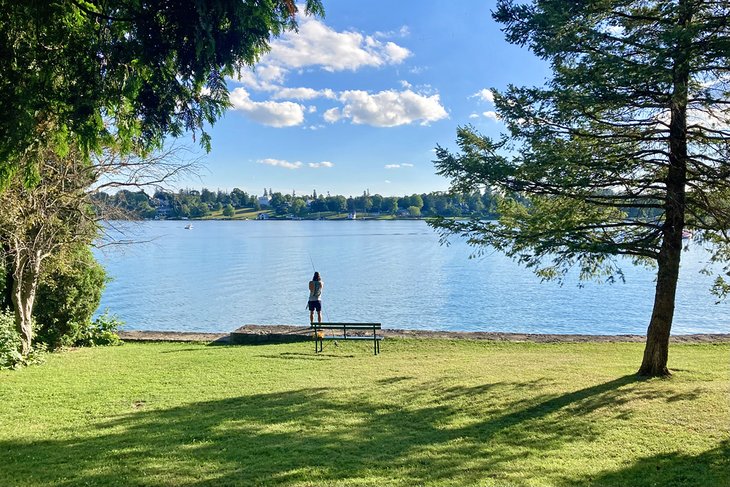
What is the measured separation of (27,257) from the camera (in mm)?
11219

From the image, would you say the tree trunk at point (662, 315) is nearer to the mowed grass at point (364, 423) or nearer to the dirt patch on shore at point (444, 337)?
the mowed grass at point (364, 423)

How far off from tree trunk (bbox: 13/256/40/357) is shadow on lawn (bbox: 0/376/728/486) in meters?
6.71

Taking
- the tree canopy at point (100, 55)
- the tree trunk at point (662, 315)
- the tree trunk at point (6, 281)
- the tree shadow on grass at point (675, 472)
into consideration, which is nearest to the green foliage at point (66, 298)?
the tree trunk at point (6, 281)

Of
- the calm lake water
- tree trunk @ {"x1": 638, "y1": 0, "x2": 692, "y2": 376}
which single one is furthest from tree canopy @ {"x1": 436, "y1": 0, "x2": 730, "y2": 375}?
the calm lake water

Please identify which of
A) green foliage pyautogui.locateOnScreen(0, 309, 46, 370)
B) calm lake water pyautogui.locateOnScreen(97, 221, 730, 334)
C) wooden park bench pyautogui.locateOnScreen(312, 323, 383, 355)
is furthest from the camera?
calm lake water pyautogui.locateOnScreen(97, 221, 730, 334)

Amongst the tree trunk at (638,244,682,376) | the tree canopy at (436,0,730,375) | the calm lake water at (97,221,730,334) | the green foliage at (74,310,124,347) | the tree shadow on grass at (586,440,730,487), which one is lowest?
the calm lake water at (97,221,730,334)

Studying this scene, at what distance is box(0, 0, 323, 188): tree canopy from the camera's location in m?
4.37

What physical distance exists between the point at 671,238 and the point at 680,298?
864 inches

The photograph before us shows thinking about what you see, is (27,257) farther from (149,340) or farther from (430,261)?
(430,261)

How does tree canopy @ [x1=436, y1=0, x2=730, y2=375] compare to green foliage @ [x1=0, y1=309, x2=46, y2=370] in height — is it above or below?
above

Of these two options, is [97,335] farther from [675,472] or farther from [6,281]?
[675,472]

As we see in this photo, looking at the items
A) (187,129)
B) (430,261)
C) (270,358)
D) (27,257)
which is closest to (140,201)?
(27,257)

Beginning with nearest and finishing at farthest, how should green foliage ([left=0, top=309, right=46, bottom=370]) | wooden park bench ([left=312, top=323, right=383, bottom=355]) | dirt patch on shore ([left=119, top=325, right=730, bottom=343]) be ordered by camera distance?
1. green foliage ([left=0, top=309, right=46, bottom=370])
2. wooden park bench ([left=312, top=323, right=383, bottom=355])
3. dirt patch on shore ([left=119, top=325, right=730, bottom=343])

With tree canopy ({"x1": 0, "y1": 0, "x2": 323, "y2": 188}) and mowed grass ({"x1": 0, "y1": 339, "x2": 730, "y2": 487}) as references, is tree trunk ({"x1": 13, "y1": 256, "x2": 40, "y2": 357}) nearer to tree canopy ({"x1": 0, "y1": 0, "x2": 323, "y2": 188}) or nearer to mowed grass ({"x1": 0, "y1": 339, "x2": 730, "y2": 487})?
mowed grass ({"x1": 0, "y1": 339, "x2": 730, "y2": 487})
